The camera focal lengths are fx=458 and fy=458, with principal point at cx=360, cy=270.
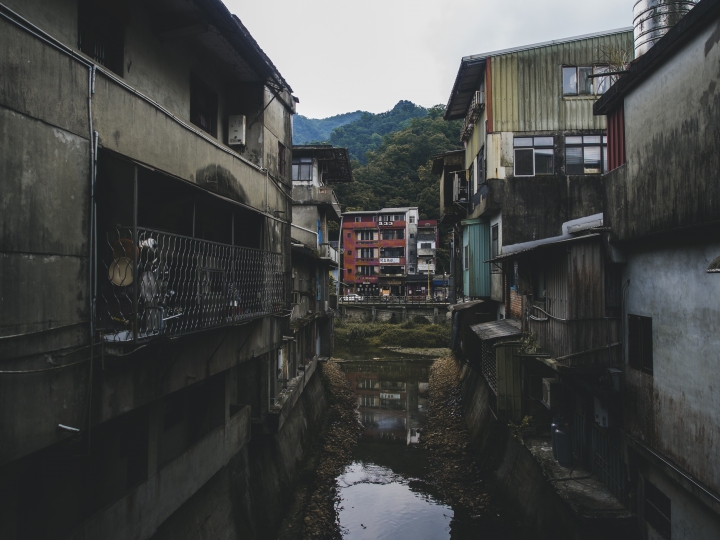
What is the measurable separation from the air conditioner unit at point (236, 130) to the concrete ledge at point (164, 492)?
7405 mm

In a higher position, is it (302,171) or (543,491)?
(302,171)

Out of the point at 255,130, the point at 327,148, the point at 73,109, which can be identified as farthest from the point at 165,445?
the point at 327,148

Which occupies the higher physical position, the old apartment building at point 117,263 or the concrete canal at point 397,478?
the old apartment building at point 117,263

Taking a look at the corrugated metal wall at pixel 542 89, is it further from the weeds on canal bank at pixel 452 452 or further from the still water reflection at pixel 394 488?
the still water reflection at pixel 394 488

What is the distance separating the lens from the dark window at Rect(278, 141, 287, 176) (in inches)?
591

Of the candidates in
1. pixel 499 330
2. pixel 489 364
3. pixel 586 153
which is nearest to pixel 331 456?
pixel 489 364

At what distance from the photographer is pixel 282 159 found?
1531 cm

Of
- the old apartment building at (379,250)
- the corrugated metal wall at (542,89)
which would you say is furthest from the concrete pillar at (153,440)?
the old apartment building at (379,250)

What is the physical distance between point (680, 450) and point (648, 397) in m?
1.44

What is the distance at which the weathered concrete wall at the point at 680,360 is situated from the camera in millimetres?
7348

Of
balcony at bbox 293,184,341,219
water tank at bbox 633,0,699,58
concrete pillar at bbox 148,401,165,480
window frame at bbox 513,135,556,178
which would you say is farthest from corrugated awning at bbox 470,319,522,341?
balcony at bbox 293,184,341,219

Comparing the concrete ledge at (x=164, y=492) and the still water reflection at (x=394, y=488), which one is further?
the still water reflection at (x=394, y=488)

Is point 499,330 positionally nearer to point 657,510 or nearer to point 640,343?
point 640,343

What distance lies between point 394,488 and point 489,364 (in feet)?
20.6
